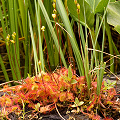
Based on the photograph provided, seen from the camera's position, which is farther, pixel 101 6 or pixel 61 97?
pixel 101 6

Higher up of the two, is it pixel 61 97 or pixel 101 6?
pixel 101 6

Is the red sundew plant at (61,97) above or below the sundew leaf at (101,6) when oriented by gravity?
below

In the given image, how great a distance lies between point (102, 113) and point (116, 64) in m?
1.12

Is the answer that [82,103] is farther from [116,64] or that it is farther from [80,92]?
[116,64]

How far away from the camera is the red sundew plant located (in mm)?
624

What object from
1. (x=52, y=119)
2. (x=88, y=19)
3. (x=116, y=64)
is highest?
(x=88, y=19)

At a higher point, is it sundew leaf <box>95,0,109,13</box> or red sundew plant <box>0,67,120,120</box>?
sundew leaf <box>95,0,109,13</box>

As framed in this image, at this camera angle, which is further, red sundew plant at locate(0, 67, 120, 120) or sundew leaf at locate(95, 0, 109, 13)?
sundew leaf at locate(95, 0, 109, 13)

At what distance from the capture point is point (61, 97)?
622mm

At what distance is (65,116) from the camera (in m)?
0.62

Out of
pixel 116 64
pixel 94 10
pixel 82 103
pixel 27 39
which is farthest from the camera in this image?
pixel 116 64

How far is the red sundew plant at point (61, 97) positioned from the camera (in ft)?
2.05

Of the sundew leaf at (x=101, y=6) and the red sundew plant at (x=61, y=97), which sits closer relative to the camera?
the red sundew plant at (x=61, y=97)

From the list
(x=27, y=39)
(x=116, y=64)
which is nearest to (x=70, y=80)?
(x=27, y=39)
